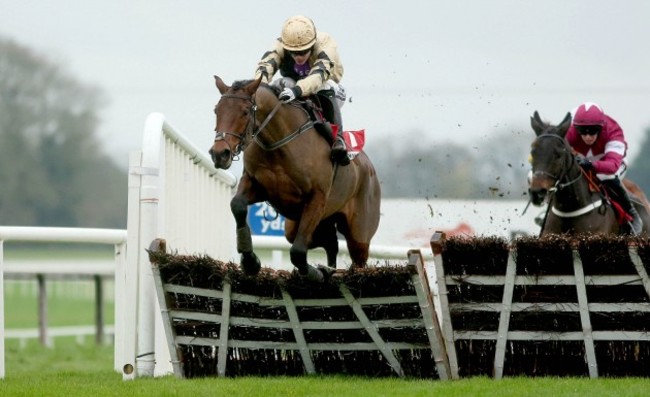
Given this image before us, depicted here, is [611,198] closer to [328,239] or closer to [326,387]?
[328,239]

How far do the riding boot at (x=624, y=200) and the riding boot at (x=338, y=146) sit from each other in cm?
283

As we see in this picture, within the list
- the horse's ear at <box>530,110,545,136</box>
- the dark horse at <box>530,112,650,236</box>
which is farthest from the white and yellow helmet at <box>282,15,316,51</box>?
the horse's ear at <box>530,110,545,136</box>

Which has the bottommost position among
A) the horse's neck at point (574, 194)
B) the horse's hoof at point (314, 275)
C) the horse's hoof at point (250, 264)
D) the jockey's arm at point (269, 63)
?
the horse's hoof at point (314, 275)

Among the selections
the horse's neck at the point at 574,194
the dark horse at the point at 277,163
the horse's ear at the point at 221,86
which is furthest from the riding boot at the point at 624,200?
the horse's ear at the point at 221,86

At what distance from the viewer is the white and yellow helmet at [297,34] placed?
880 centimetres

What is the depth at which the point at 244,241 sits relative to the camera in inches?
323

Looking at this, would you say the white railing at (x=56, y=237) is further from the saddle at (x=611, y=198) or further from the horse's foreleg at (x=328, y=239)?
the saddle at (x=611, y=198)

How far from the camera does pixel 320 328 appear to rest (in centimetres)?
823

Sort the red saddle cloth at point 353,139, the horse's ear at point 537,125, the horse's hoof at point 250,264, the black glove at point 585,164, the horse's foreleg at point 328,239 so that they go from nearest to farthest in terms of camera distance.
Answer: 1. the horse's hoof at point 250,264
2. the red saddle cloth at point 353,139
3. the horse's foreleg at point 328,239
4. the horse's ear at point 537,125
5. the black glove at point 585,164

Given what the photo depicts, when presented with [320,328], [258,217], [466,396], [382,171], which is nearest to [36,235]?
[320,328]

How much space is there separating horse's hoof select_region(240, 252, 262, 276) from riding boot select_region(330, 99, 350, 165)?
1.20 metres

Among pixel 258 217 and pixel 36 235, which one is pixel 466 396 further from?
pixel 258 217

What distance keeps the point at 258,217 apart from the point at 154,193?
598 cm

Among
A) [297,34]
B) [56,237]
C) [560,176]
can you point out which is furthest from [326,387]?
[560,176]
